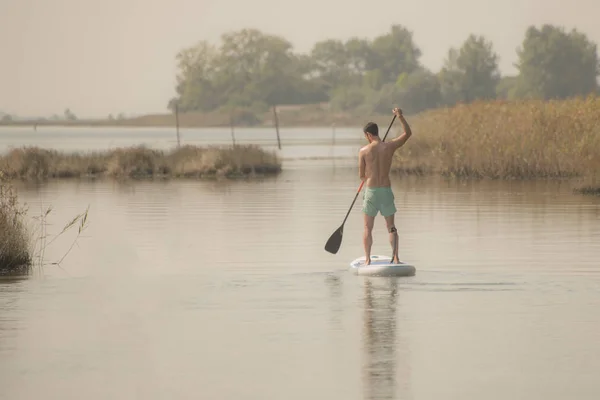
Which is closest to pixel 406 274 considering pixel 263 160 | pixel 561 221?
pixel 561 221

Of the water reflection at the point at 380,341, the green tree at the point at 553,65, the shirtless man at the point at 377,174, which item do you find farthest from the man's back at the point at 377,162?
the green tree at the point at 553,65

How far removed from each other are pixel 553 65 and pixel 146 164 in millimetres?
143002

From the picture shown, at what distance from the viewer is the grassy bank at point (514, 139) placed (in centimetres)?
4062

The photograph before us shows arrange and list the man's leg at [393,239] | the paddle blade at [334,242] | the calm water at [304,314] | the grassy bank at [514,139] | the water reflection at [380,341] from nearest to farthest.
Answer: the water reflection at [380,341]
the calm water at [304,314]
the man's leg at [393,239]
the paddle blade at [334,242]
the grassy bank at [514,139]

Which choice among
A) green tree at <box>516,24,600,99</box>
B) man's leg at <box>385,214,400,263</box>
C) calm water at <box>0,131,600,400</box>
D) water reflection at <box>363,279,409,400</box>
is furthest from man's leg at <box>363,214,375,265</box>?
green tree at <box>516,24,600,99</box>

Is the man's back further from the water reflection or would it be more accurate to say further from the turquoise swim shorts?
the water reflection

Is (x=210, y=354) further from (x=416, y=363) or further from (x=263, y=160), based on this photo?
(x=263, y=160)

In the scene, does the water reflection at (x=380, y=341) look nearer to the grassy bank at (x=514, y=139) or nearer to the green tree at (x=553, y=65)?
the grassy bank at (x=514, y=139)

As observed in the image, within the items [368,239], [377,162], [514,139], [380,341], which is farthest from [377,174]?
[514,139]

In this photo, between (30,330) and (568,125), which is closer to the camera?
(30,330)

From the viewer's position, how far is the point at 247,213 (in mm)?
29812

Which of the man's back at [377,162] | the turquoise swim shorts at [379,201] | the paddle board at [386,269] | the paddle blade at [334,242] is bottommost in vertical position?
the paddle board at [386,269]

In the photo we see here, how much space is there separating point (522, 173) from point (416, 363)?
101ft

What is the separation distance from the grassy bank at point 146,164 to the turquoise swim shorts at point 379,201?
3108 centimetres
